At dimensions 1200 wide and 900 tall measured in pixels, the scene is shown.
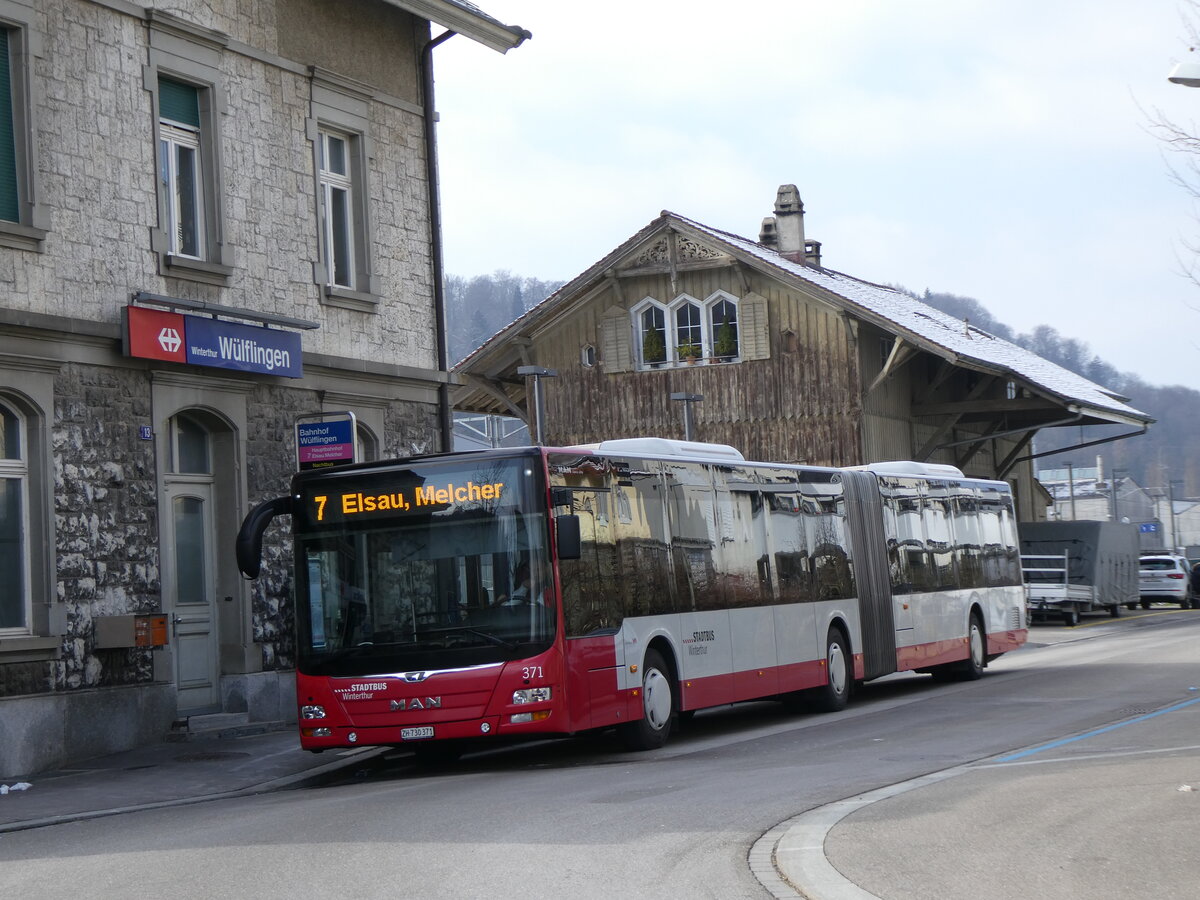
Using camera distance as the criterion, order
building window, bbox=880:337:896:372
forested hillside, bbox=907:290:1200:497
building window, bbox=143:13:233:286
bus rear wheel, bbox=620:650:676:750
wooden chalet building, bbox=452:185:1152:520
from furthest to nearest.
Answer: forested hillside, bbox=907:290:1200:497 → building window, bbox=880:337:896:372 → wooden chalet building, bbox=452:185:1152:520 → building window, bbox=143:13:233:286 → bus rear wheel, bbox=620:650:676:750

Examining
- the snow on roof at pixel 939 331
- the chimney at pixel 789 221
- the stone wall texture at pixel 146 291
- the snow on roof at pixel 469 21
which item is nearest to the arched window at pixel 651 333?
the snow on roof at pixel 939 331

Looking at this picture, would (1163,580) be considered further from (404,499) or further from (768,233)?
(404,499)

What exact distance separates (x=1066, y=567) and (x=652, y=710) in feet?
93.5

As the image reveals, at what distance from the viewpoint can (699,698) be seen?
1677cm

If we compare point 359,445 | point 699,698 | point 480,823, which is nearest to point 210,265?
point 359,445

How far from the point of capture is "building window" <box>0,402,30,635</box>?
16141 millimetres

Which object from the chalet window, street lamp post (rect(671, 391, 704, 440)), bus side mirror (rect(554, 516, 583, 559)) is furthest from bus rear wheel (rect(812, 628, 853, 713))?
the chalet window

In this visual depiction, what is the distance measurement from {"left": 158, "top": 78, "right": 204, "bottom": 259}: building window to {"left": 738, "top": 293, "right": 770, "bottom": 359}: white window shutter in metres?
20.1

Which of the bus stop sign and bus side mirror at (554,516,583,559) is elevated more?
the bus stop sign

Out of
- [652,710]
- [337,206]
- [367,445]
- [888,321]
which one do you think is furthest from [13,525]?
[888,321]

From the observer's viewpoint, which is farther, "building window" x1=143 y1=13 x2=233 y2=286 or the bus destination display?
"building window" x1=143 y1=13 x2=233 y2=286

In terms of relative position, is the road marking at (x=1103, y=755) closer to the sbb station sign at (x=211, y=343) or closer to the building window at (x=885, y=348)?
the sbb station sign at (x=211, y=343)

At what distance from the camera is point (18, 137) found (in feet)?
54.3

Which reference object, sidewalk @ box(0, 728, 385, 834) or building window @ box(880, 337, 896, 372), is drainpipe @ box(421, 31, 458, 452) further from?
building window @ box(880, 337, 896, 372)
